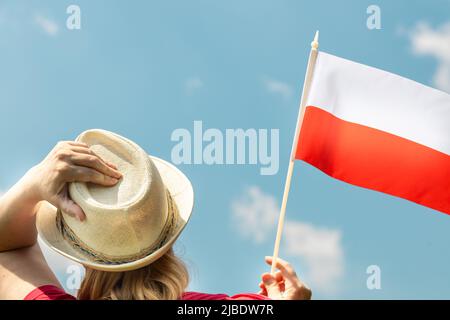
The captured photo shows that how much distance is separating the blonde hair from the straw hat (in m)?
0.11

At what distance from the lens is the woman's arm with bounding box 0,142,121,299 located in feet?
9.01

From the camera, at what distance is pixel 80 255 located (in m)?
2.87

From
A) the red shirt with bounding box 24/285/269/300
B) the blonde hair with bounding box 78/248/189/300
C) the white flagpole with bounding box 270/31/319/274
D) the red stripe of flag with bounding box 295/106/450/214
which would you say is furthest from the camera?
the red stripe of flag with bounding box 295/106/450/214

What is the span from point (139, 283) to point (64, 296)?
36cm

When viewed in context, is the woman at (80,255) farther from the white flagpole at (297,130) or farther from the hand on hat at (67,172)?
the white flagpole at (297,130)

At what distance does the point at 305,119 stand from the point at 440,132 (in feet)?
3.72

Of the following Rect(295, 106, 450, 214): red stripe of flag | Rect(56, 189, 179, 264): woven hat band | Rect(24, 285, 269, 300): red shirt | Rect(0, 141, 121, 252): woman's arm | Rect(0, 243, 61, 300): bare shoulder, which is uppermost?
Rect(295, 106, 450, 214): red stripe of flag

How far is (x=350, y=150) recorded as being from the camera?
15.4 ft

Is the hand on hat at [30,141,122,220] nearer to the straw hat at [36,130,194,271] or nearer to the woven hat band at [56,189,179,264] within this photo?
the straw hat at [36,130,194,271]

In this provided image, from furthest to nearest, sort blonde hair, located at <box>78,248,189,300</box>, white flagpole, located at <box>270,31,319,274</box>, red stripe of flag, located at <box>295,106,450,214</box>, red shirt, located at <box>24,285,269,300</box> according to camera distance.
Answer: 1. red stripe of flag, located at <box>295,106,450,214</box>
2. white flagpole, located at <box>270,31,319,274</box>
3. blonde hair, located at <box>78,248,189,300</box>
4. red shirt, located at <box>24,285,269,300</box>

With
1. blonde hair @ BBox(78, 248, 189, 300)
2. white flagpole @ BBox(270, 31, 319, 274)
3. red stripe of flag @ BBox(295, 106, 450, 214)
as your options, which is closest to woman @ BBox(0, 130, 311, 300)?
blonde hair @ BBox(78, 248, 189, 300)

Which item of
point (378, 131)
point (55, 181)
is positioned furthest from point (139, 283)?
point (378, 131)
